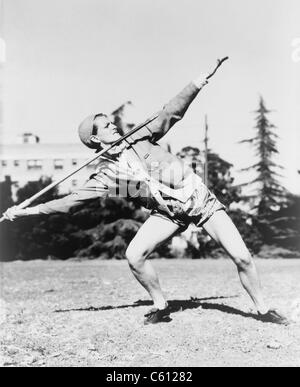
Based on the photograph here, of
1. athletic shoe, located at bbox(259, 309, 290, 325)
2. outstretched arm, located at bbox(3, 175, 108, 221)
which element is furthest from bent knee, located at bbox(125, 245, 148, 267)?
athletic shoe, located at bbox(259, 309, 290, 325)

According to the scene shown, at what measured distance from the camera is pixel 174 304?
5.45 m

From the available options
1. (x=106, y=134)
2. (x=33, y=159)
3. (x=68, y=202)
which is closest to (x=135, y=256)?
(x=68, y=202)

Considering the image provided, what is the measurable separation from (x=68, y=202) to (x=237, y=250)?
1530 millimetres

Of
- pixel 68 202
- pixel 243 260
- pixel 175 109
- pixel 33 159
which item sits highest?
pixel 33 159

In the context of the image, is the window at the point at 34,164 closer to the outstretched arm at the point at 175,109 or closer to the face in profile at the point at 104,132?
the face in profile at the point at 104,132

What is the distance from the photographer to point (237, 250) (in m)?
4.19

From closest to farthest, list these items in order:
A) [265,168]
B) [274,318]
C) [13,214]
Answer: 1. [274,318]
2. [13,214]
3. [265,168]

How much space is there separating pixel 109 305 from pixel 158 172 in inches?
76.9

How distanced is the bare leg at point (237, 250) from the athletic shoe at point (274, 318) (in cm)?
6

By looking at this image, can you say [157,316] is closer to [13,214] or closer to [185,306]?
[185,306]

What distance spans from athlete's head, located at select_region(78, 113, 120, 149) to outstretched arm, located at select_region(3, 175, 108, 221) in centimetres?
33

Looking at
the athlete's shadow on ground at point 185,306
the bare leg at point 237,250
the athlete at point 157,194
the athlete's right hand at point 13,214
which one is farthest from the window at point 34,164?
the bare leg at point 237,250
